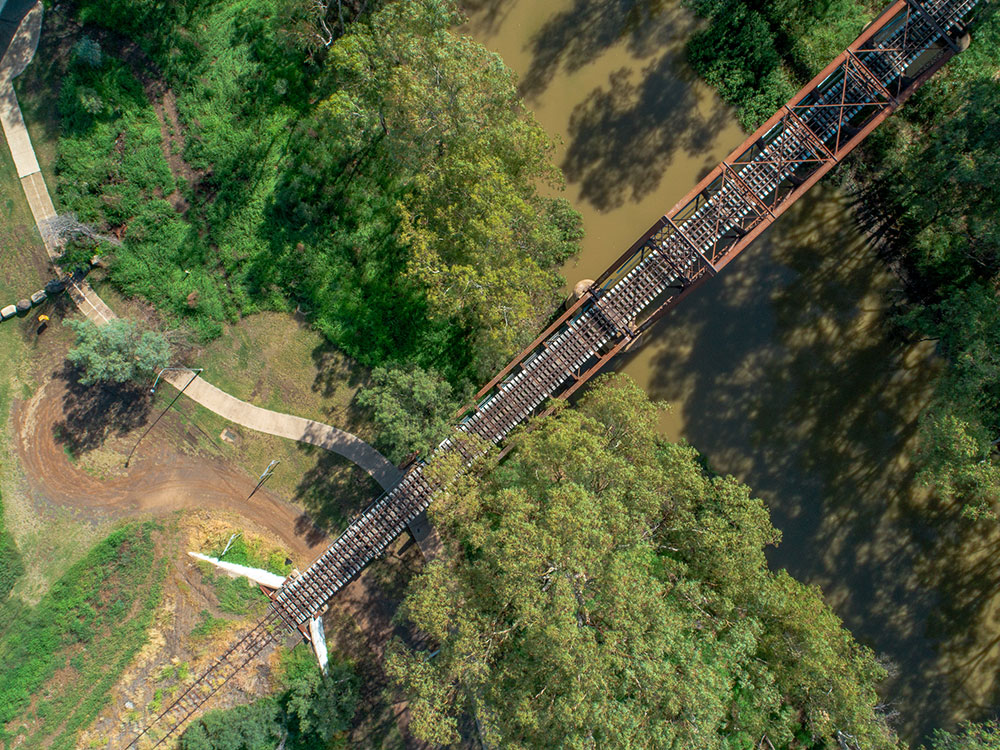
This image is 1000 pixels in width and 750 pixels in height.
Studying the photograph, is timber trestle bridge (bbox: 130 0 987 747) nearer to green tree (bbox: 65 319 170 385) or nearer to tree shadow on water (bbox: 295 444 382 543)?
tree shadow on water (bbox: 295 444 382 543)

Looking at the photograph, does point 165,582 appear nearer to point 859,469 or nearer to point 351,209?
point 351,209

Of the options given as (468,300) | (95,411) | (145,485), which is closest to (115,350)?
(95,411)

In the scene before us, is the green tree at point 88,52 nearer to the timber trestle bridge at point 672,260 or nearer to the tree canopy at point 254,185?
the tree canopy at point 254,185

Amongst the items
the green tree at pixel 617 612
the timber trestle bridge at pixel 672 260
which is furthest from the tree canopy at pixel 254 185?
the green tree at pixel 617 612

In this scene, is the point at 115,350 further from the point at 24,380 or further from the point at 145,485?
the point at 145,485

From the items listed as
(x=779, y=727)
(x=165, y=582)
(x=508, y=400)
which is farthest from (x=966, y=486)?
(x=165, y=582)

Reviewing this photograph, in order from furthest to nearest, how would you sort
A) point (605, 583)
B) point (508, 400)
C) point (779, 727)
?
point (508, 400) → point (779, 727) → point (605, 583)
